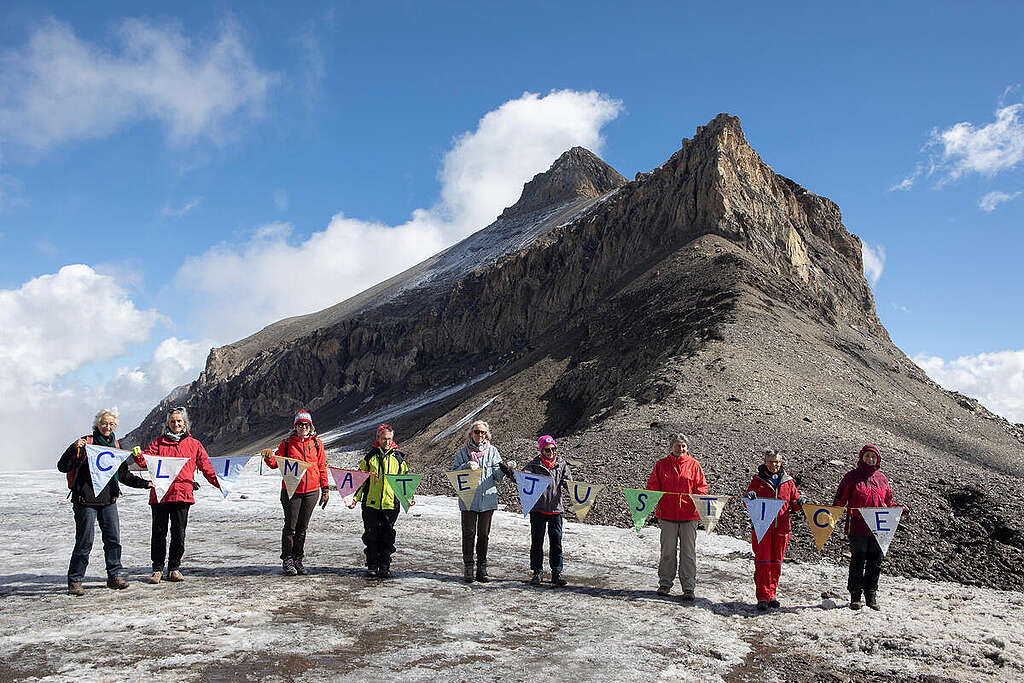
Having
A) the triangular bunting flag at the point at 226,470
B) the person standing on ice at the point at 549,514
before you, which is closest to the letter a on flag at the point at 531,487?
the person standing on ice at the point at 549,514

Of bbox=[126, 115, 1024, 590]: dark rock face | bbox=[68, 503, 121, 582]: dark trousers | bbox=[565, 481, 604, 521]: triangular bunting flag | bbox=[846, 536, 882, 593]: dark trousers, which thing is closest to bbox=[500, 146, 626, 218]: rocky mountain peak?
bbox=[126, 115, 1024, 590]: dark rock face

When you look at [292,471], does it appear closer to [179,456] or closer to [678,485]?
[179,456]

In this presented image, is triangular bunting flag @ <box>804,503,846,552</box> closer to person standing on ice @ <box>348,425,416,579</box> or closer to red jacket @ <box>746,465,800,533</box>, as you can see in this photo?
red jacket @ <box>746,465,800,533</box>

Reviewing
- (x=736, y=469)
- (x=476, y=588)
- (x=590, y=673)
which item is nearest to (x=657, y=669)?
(x=590, y=673)

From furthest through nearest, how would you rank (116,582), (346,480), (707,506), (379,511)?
(346,480) → (379,511) → (707,506) → (116,582)

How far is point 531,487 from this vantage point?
8.17 metres

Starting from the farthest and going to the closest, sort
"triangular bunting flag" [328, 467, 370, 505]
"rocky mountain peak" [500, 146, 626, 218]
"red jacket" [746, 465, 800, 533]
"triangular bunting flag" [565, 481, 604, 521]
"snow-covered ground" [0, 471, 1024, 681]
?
"rocky mountain peak" [500, 146, 626, 218]
"triangular bunting flag" [565, 481, 604, 521]
"triangular bunting flag" [328, 467, 370, 505]
"red jacket" [746, 465, 800, 533]
"snow-covered ground" [0, 471, 1024, 681]

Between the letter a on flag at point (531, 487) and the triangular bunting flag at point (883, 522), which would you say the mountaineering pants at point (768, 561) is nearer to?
the triangular bunting flag at point (883, 522)

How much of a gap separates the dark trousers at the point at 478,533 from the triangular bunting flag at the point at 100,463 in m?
3.89

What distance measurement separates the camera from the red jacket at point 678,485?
7.84 metres

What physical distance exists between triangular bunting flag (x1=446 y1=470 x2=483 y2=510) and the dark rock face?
5600 millimetres

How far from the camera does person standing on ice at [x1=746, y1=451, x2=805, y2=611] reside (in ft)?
24.7

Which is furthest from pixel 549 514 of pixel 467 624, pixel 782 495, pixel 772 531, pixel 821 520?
pixel 821 520

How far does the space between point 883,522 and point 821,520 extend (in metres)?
0.76
